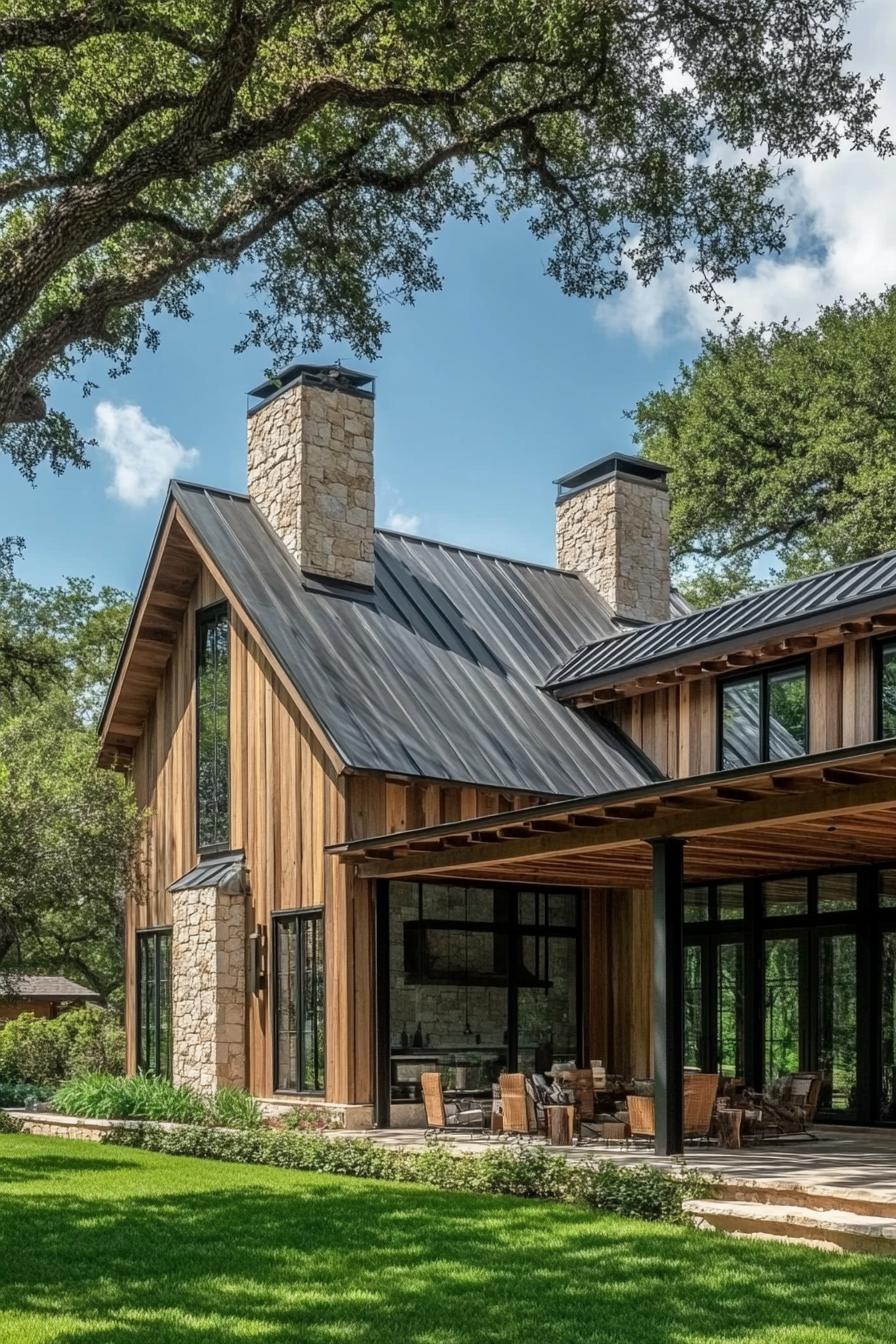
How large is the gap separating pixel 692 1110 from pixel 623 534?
37.4ft

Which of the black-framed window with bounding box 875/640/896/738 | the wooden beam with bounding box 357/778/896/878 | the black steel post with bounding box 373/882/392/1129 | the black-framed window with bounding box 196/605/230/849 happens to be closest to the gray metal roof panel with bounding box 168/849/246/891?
the black-framed window with bounding box 196/605/230/849

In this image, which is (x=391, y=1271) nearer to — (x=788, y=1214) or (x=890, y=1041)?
(x=788, y=1214)

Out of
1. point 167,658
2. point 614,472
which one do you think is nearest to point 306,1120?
point 167,658

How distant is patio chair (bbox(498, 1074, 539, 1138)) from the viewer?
13562mm

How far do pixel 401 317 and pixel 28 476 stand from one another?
373 cm

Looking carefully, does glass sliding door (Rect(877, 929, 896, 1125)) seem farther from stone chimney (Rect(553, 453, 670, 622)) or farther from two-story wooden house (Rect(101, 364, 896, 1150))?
stone chimney (Rect(553, 453, 670, 622))

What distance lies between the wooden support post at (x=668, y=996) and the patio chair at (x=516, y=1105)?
6.85ft

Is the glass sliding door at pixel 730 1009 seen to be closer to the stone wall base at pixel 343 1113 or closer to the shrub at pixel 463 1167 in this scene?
the stone wall base at pixel 343 1113

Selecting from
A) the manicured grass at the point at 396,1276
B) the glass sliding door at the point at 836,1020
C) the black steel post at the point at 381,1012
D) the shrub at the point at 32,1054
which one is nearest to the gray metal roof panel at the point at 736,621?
the glass sliding door at the point at 836,1020

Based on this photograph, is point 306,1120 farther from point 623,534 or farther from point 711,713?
point 623,534

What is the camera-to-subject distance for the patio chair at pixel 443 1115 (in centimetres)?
1402

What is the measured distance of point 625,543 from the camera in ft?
74.5

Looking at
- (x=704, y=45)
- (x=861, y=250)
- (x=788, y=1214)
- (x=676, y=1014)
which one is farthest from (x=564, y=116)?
(x=861, y=250)

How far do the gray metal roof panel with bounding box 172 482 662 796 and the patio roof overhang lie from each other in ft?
4.23
